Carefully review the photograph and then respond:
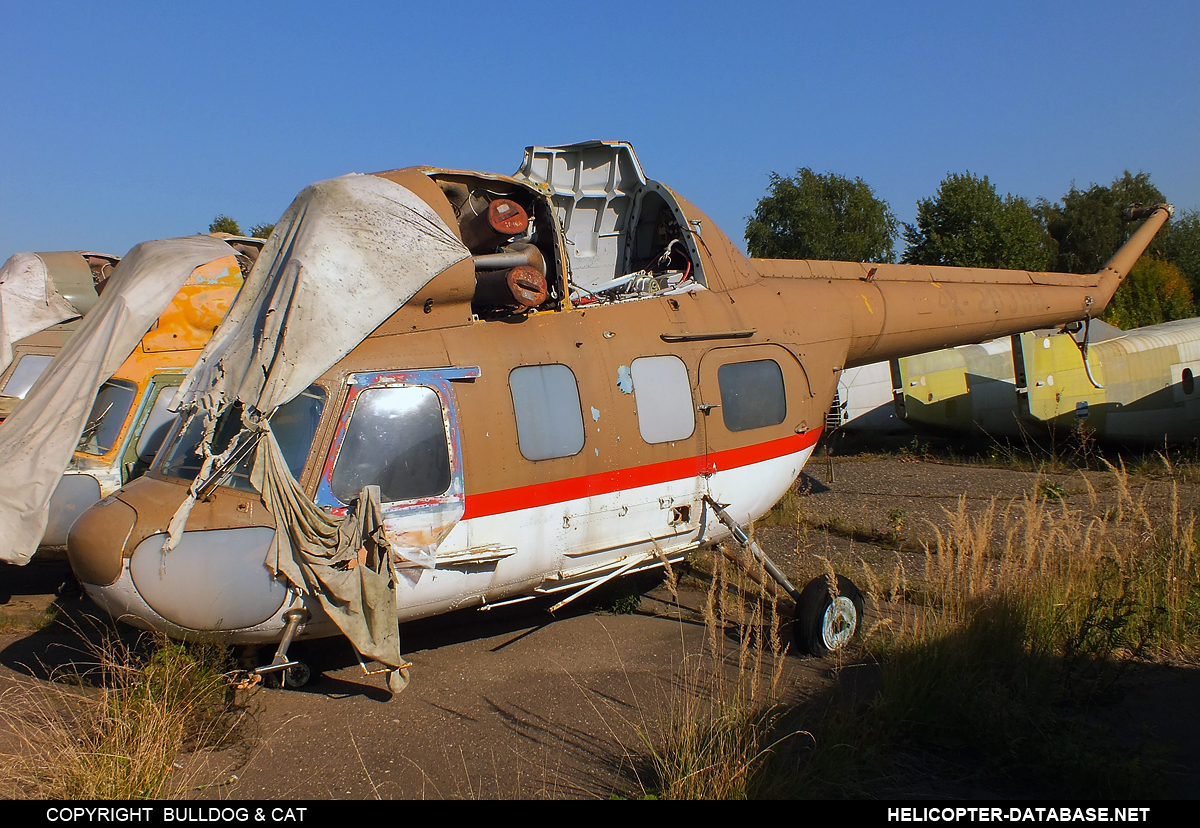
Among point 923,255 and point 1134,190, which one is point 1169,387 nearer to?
point 923,255

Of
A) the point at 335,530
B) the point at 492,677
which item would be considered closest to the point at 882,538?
the point at 492,677

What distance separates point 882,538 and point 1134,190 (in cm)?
4274

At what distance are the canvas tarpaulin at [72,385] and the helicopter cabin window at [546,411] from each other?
290 cm

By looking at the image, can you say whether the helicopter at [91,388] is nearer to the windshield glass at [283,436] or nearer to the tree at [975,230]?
the windshield glass at [283,436]

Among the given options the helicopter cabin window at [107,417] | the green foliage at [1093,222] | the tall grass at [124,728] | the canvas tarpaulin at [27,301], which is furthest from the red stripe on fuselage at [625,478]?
the green foliage at [1093,222]

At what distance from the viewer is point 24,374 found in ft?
30.2

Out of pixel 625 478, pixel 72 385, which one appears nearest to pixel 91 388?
pixel 72 385

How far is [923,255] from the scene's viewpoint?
3325 cm

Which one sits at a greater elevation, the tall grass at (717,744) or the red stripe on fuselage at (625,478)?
the red stripe on fuselage at (625,478)

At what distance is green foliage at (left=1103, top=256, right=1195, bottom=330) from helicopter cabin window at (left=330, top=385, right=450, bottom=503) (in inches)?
1090

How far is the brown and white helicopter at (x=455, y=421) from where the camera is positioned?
4477mm

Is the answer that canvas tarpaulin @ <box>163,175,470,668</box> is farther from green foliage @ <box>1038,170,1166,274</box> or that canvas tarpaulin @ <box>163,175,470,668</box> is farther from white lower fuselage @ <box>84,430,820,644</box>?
green foliage @ <box>1038,170,1166,274</box>

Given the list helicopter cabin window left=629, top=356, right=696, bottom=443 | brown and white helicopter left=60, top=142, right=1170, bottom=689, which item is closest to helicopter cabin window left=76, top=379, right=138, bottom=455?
brown and white helicopter left=60, top=142, right=1170, bottom=689

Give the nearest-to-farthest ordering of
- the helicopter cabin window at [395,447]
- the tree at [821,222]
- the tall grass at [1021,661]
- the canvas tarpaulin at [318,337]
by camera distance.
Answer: the tall grass at [1021,661] → the canvas tarpaulin at [318,337] → the helicopter cabin window at [395,447] → the tree at [821,222]
